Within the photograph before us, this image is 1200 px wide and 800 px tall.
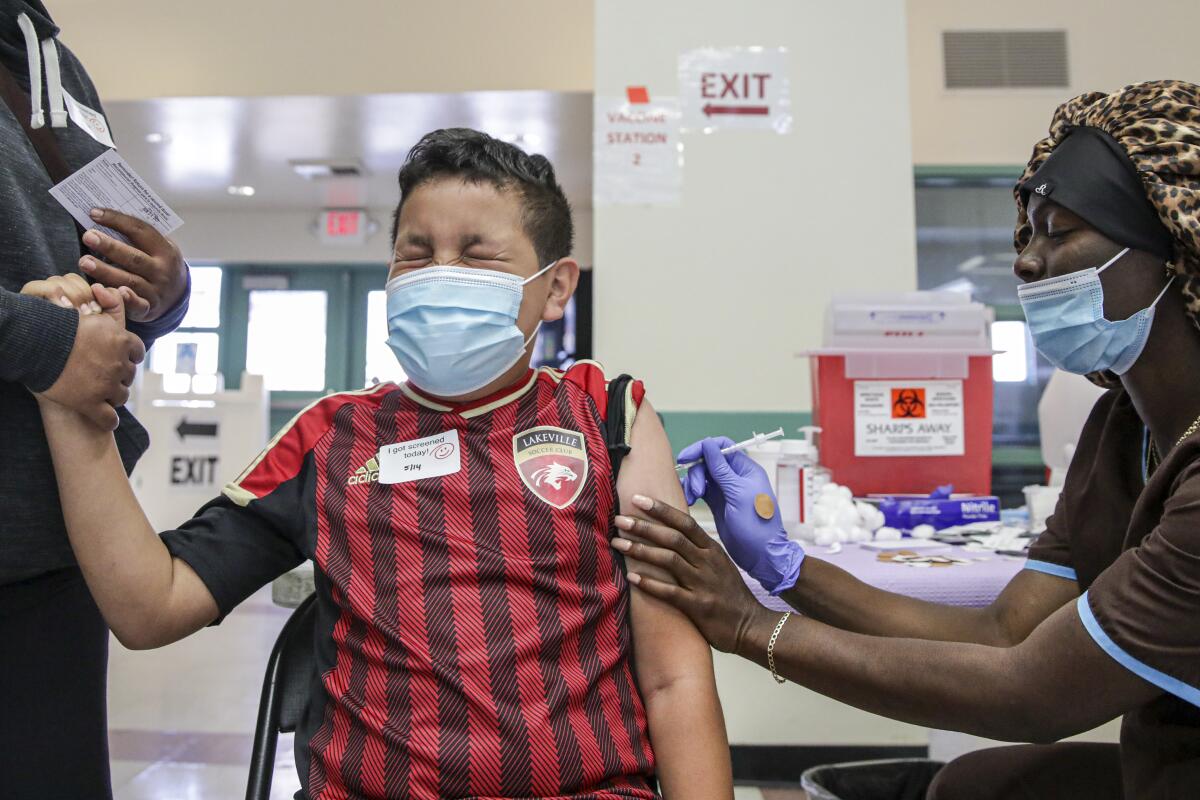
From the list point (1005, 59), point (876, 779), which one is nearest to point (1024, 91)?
point (1005, 59)

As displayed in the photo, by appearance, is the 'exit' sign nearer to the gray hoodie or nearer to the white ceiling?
the white ceiling

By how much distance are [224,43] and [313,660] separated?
5.08m

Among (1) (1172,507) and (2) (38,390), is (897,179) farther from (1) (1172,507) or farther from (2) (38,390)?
(2) (38,390)

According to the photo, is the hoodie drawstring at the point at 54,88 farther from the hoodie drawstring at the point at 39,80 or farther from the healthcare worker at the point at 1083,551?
the healthcare worker at the point at 1083,551

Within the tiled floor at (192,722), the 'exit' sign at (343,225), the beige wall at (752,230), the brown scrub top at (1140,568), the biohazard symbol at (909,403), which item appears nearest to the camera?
the brown scrub top at (1140,568)

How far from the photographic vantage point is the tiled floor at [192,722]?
106 inches

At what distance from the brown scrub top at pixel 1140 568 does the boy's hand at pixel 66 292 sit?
1171 mm

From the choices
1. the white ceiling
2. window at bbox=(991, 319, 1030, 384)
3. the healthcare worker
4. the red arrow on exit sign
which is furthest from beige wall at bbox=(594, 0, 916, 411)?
window at bbox=(991, 319, 1030, 384)

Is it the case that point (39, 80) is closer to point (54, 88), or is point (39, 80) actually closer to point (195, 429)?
point (54, 88)

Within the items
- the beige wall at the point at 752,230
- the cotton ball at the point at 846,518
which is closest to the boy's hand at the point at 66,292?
the cotton ball at the point at 846,518

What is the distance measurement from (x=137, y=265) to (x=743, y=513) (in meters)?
0.86

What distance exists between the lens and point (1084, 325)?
3.61 feet

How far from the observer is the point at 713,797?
1.01 metres

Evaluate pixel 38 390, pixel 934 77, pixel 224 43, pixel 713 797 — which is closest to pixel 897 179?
pixel 934 77
